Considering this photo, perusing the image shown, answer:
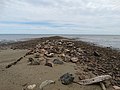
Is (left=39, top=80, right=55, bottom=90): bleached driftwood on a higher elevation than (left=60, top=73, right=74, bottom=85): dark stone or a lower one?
lower

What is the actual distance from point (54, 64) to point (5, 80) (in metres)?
2.07

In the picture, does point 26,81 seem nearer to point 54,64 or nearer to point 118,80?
point 54,64

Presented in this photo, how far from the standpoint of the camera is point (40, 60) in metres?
8.02

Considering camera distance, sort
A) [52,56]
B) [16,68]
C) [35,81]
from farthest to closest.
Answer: [52,56]
[16,68]
[35,81]

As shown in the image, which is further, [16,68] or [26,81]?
[16,68]

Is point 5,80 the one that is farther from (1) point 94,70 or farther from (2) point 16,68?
(1) point 94,70

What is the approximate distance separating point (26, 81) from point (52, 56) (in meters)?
3.11

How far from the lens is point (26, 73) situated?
675 cm

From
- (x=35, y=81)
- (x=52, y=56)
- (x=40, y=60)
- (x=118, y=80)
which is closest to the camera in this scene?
(x=35, y=81)

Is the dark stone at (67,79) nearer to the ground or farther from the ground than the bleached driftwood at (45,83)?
farther from the ground

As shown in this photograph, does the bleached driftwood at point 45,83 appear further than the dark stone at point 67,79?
No

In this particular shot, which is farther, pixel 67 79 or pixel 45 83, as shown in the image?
pixel 67 79

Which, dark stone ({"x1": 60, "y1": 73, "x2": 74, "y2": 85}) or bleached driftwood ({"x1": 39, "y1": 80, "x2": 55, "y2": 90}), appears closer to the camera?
bleached driftwood ({"x1": 39, "y1": 80, "x2": 55, "y2": 90})

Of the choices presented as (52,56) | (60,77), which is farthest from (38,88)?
(52,56)
